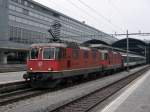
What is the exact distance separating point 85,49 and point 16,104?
530 inches

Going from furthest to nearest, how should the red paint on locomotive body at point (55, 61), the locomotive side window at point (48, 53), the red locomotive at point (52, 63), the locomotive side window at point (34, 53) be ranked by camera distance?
1. the locomotive side window at point (34, 53)
2. the locomotive side window at point (48, 53)
3. the red paint on locomotive body at point (55, 61)
4. the red locomotive at point (52, 63)

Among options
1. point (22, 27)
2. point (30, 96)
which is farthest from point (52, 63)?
point (22, 27)

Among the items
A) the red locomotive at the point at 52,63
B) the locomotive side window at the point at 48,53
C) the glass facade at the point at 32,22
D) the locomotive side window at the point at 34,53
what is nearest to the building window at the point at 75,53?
the red locomotive at the point at 52,63

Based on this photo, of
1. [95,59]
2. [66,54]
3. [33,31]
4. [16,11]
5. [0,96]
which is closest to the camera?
[0,96]

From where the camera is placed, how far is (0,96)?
17.5 metres

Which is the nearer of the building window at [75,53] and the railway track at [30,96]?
the railway track at [30,96]

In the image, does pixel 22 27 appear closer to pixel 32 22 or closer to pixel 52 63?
pixel 32 22

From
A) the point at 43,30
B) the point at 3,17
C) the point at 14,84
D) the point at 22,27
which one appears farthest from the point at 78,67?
the point at 43,30

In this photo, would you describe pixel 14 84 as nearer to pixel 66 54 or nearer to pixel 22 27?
pixel 66 54

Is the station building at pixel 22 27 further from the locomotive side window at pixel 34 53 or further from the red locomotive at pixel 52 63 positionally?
the locomotive side window at pixel 34 53

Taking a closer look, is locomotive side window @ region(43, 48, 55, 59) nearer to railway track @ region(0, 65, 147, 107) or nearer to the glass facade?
railway track @ region(0, 65, 147, 107)

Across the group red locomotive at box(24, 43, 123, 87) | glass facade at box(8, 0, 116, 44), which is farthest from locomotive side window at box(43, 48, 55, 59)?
glass facade at box(8, 0, 116, 44)

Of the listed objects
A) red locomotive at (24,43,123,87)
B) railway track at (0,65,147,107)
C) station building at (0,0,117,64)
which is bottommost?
railway track at (0,65,147,107)

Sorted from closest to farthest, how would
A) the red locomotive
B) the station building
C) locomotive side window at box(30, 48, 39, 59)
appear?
the red locomotive
locomotive side window at box(30, 48, 39, 59)
the station building
